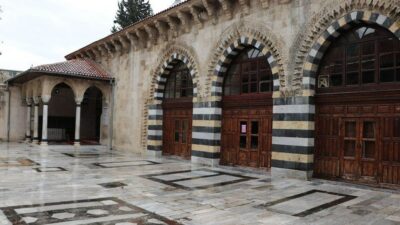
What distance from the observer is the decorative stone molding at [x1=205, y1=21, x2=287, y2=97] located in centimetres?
964

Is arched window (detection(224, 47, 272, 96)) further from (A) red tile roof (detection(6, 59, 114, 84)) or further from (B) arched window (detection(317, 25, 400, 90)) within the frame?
(A) red tile roof (detection(6, 59, 114, 84))

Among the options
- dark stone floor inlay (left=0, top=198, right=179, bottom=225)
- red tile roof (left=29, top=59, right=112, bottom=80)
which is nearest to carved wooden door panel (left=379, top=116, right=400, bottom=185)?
dark stone floor inlay (left=0, top=198, right=179, bottom=225)

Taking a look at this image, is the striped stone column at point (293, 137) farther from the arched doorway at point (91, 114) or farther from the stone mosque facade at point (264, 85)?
the arched doorway at point (91, 114)

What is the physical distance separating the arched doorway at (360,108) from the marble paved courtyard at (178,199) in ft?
1.98

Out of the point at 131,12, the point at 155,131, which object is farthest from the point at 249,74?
the point at 131,12

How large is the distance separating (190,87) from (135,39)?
4.18 meters

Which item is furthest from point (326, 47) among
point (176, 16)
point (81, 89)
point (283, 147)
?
point (81, 89)

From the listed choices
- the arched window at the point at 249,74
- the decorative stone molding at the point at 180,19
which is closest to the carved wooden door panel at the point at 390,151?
the arched window at the point at 249,74

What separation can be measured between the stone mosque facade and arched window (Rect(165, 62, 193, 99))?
0.06 metres

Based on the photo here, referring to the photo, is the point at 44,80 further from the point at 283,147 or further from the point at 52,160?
the point at 283,147

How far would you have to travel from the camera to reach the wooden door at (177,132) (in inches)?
513

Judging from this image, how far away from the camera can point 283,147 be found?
9.29 meters

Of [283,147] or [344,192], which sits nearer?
[344,192]

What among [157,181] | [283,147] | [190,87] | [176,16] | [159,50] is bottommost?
[157,181]
